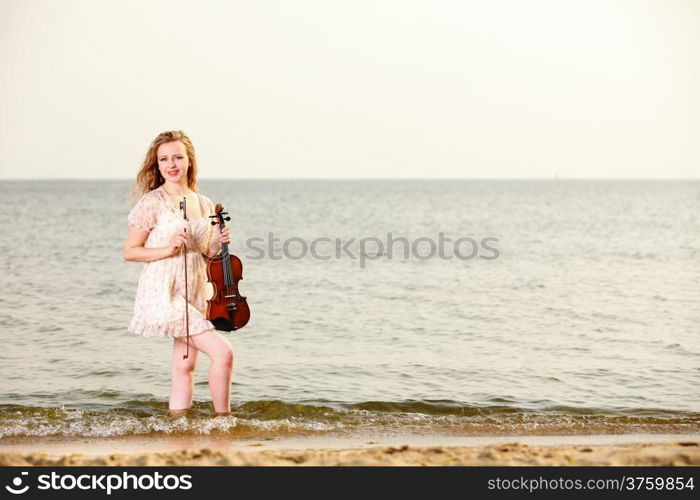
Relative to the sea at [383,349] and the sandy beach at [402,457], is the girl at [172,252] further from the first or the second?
the sea at [383,349]

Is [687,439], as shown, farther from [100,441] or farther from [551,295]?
[551,295]

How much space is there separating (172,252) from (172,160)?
22.4 inches

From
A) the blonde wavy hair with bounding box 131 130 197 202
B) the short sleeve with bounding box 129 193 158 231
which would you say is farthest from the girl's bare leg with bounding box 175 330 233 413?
the blonde wavy hair with bounding box 131 130 197 202

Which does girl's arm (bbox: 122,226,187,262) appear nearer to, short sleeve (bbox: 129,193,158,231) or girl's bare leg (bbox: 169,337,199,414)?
short sleeve (bbox: 129,193,158,231)

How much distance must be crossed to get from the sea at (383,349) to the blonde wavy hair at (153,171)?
61.8 inches

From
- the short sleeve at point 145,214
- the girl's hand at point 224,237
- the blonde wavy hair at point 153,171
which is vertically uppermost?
the blonde wavy hair at point 153,171

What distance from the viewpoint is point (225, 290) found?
5.59 meters

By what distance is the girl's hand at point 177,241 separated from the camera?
18.1 ft

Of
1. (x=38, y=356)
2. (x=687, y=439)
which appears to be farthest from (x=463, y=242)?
(x=687, y=439)

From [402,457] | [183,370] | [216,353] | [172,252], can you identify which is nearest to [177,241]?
[172,252]

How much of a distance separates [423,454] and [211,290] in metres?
1.59

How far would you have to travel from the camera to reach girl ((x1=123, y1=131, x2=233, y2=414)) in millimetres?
5648

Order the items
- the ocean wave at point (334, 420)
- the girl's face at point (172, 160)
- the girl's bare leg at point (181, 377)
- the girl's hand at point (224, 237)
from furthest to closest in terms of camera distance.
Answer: the ocean wave at point (334, 420)
the girl's bare leg at point (181, 377)
the girl's face at point (172, 160)
the girl's hand at point (224, 237)

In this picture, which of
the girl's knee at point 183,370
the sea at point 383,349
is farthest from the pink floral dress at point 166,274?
the sea at point 383,349
